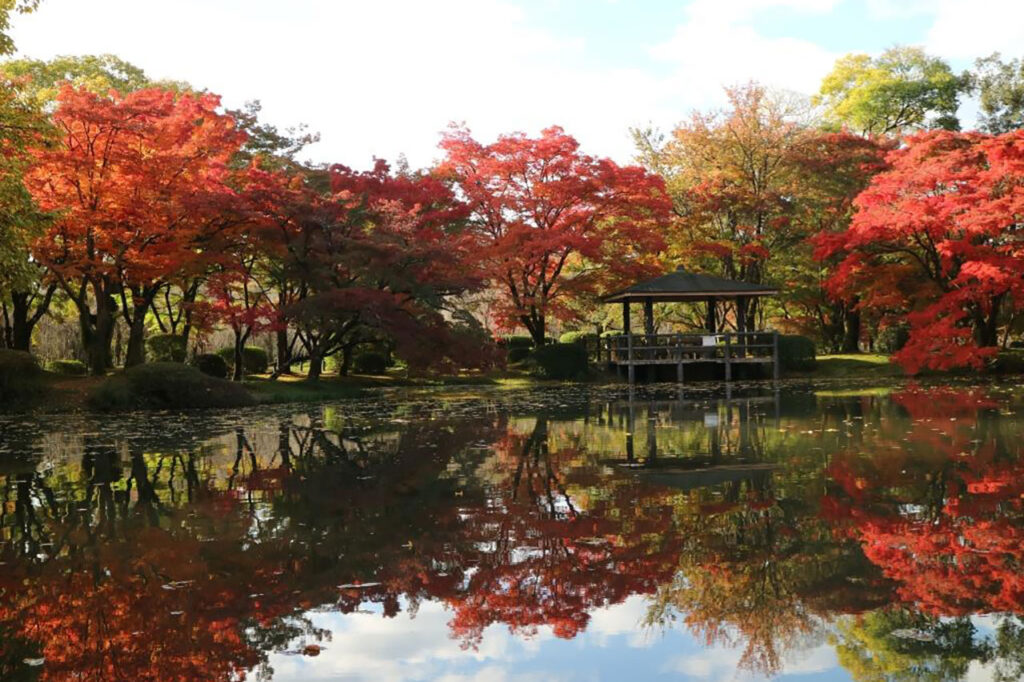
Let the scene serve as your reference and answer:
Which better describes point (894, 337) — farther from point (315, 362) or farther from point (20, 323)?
point (20, 323)

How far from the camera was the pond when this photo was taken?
3.69 meters

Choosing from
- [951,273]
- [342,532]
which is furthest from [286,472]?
[951,273]

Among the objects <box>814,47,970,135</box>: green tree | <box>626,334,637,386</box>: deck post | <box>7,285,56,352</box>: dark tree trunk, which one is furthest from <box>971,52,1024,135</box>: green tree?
<box>7,285,56,352</box>: dark tree trunk

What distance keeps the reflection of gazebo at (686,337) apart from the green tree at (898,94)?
16.7 m

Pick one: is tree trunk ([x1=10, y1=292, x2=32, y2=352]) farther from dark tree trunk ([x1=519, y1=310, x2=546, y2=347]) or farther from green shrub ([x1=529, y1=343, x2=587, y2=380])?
green shrub ([x1=529, y1=343, x2=587, y2=380])

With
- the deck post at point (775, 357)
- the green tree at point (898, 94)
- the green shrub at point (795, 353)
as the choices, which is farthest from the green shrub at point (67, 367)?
the green tree at point (898, 94)

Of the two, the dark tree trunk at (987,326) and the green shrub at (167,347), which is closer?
the dark tree trunk at (987,326)

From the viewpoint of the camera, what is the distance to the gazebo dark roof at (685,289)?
2366cm

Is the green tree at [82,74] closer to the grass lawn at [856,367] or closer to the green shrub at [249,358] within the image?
the green shrub at [249,358]

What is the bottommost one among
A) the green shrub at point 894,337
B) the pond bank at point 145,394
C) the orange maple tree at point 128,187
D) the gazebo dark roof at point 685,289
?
the pond bank at point 145,394

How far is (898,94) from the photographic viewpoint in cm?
3812

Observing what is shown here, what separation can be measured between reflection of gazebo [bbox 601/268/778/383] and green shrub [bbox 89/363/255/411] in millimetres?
11402

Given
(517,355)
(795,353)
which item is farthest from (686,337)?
(517,355)

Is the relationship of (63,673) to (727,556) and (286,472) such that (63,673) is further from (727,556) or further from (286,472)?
(286,472)
